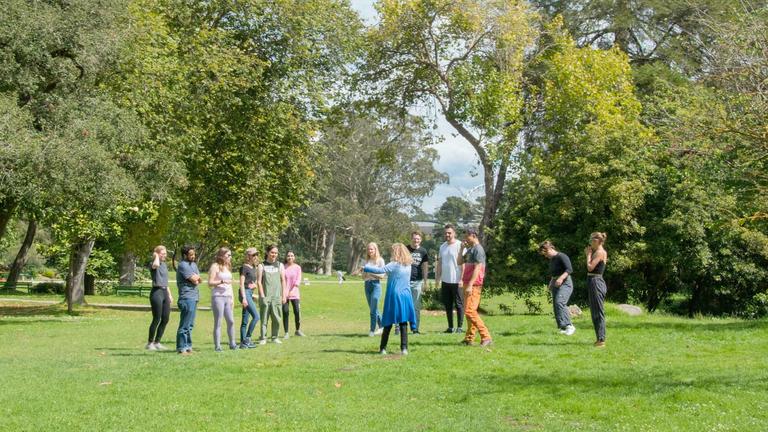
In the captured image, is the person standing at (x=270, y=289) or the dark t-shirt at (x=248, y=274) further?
the person standing at (x=270, y=289)

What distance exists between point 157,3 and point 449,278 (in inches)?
657

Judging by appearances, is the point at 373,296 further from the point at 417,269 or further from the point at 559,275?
the point at 559,275

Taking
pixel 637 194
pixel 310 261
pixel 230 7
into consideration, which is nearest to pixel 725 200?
pixel 637 194

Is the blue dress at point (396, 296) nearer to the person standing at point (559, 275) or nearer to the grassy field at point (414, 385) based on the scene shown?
the grassy field at point (414, 385)

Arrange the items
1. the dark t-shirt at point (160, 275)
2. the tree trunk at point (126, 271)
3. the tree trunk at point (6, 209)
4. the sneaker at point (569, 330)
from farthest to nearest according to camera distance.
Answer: the tree trunk at point (126, 271) < the tree trunk at point (6, 209) < the sneaker at point (569, 330) < the dark t-shirt at point (160, 275)

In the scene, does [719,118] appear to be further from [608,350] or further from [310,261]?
[310,261]

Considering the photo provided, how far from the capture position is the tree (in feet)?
96.0

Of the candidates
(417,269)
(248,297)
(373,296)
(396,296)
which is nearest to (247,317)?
(248,297)

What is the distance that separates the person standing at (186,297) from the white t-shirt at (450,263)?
198 inches

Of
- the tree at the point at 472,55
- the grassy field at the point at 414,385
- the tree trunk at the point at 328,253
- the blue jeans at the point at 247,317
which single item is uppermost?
the tree at the point at 472,55

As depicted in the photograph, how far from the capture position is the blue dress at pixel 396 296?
43.3 ft

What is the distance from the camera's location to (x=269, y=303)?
16250 mm

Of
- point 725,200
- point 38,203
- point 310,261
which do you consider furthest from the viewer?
point 310,261

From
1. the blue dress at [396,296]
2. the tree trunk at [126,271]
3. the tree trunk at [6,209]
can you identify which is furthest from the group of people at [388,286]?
the tree trunk at [126,271]
